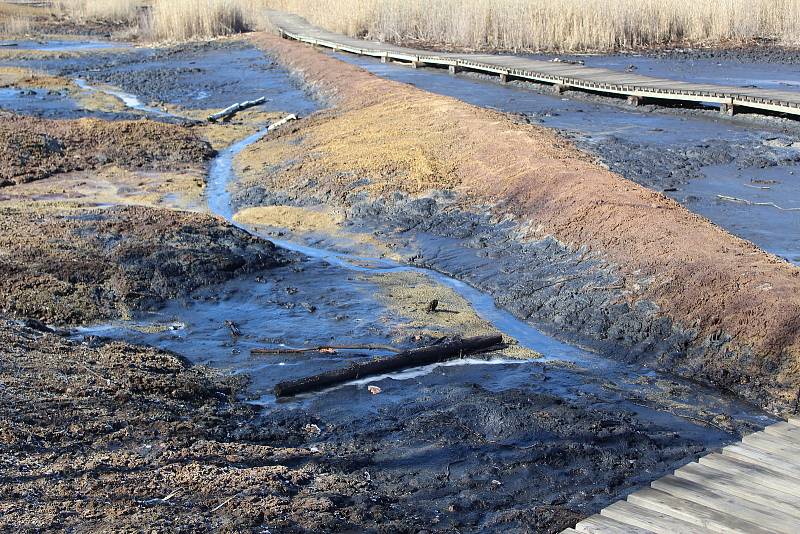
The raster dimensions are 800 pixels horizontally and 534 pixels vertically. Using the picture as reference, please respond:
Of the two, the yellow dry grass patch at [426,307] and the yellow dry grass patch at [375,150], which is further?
the yellow dry grass patch at [375,150]

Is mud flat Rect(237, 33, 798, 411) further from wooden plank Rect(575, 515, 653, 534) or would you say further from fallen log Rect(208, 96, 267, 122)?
fallen log Rect(208, 96, 267, 122)

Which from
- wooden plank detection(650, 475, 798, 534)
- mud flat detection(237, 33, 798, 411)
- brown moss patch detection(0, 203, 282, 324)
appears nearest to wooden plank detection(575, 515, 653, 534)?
wooden plank detection(650, 475, 798, 534)

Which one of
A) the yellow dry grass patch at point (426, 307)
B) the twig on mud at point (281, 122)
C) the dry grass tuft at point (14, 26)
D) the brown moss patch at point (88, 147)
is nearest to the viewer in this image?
the yellow dry grass patch at point (426, 307)

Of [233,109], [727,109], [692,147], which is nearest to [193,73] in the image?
[233,109]

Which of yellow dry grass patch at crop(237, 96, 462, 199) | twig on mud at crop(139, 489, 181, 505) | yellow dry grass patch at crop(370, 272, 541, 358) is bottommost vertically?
yellow dry grass patch at crop(370, 272, 541, 358)

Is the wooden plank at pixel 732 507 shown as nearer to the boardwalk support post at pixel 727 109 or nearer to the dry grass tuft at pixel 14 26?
the boardwalk support post at pixel 727 109

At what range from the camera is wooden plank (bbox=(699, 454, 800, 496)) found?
17.1 ft

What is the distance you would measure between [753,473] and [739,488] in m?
0.23

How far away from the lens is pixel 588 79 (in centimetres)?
2342

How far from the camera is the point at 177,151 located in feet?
60.4

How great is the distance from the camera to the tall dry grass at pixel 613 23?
103ft

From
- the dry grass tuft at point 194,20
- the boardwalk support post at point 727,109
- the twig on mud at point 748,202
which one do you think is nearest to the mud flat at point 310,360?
the twig on mud at point 748,202

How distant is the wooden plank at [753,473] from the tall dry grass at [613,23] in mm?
27257

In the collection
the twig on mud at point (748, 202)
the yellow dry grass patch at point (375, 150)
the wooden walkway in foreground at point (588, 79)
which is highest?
the wooden walkway in foreground at point (588, 79)
